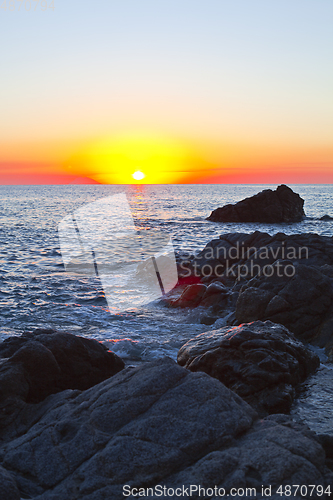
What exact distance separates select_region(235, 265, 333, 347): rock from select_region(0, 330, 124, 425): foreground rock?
385 centimetres

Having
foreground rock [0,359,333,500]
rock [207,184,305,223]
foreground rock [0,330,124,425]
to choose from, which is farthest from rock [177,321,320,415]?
rock [207,184,305,223]

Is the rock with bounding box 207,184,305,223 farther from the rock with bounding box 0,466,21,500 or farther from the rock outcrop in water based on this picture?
the rock with bounding box 0,466,21,500

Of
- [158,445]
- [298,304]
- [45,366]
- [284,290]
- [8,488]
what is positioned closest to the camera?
[8,488]

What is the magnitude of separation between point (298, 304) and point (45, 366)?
5964 millimetres

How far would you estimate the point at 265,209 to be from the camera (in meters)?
38.6

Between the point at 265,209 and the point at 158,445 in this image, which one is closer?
the point at 158,445

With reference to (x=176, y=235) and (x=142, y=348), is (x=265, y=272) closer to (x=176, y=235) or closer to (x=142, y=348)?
(x=142, y=348)

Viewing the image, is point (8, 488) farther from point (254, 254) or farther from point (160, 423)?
point (254, 254)

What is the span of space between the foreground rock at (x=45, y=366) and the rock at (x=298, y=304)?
3.85 m

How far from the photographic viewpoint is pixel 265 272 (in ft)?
33.3

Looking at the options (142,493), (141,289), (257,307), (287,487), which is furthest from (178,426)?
(141,289)

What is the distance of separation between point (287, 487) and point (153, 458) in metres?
1.24

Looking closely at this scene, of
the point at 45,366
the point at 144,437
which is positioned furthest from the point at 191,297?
the point at 144,437

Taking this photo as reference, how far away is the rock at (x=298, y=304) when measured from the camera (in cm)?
861
